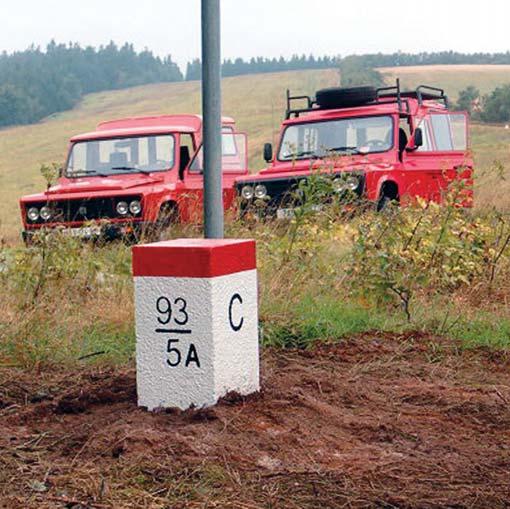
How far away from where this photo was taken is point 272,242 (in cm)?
823

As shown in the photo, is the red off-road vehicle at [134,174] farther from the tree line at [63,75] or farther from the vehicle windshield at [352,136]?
the tree line at [63,75]

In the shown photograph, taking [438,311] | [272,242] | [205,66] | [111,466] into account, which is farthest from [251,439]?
[272,242]

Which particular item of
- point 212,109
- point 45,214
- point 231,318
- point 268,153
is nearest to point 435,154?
point 268,153

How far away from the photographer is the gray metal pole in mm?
5367

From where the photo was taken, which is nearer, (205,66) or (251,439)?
(251,439)

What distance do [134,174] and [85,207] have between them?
935 millimetres

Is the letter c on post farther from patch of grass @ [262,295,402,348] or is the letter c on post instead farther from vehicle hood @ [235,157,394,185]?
vehicle hood @ [235,157,394,185]

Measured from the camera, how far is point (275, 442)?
394 cm

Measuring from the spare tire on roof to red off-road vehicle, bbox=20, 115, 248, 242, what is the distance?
4.25ft

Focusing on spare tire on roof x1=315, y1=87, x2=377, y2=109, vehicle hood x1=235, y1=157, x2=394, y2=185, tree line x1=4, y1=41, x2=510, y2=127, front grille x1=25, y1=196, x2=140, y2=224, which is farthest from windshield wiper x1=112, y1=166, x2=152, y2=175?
tree line x1=4, y1=41, x2=510, y2=127

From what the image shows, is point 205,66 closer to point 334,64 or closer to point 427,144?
point 427,144

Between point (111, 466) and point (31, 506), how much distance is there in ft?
1.34

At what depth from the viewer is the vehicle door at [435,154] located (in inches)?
504

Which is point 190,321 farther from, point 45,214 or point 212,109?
point 45,214
